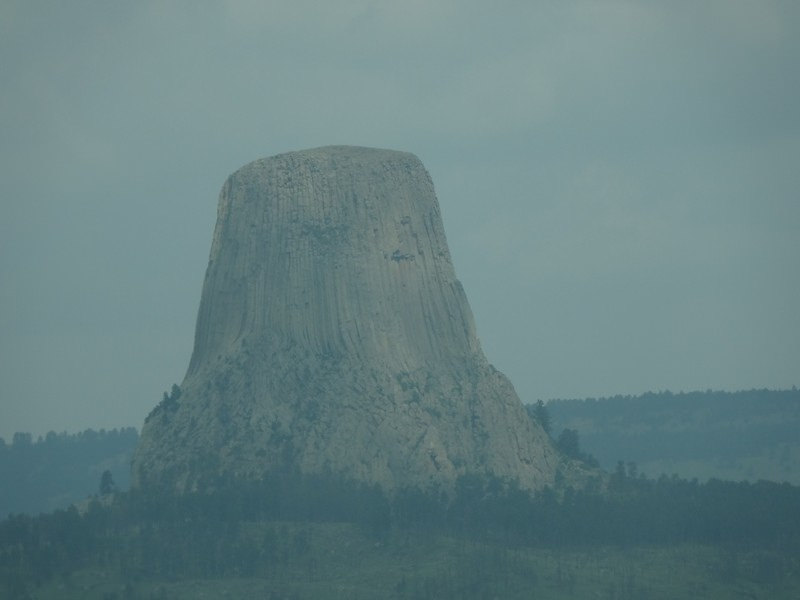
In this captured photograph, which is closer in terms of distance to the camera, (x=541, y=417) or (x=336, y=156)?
(x=336, y=156)

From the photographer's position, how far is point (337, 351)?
14825 centimetres

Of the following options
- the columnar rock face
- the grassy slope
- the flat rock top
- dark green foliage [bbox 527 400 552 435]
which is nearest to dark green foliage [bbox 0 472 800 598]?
the grassy slope

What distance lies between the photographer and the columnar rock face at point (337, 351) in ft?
471

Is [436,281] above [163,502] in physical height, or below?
above

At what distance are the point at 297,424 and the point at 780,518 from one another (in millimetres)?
38414

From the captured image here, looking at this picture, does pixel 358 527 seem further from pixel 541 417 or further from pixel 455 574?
pixel 541 417

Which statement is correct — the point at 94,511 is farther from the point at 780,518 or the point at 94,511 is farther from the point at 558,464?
the point at 780,518

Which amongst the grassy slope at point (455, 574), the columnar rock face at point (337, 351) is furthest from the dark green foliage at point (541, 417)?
the grassy slope at point (455, 574)

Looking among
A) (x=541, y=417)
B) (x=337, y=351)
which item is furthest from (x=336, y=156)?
(x=541, y=417)

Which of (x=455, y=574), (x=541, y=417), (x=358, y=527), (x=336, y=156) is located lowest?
(x=455, y=574)

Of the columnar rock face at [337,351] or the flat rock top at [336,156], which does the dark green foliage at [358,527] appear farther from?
the flat rock top at [336,156]

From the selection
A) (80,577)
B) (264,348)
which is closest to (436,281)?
(264,348)

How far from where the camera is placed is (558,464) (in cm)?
15325

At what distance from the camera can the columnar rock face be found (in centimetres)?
14362
